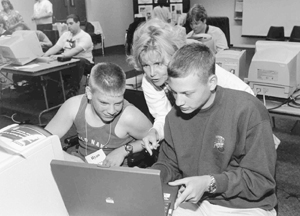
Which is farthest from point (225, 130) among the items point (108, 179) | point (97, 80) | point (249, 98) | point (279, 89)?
point (279, 89)

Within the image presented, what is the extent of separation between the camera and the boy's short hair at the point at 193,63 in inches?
41.3

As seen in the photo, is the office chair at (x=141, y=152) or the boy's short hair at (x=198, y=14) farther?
the boy's short hair at (x=198, y=14)

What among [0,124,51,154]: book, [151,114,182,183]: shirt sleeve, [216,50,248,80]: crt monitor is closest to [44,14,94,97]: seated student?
[216,50,248,80]: crt monitor

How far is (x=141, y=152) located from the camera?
1.50 m

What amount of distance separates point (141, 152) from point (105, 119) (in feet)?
0.82

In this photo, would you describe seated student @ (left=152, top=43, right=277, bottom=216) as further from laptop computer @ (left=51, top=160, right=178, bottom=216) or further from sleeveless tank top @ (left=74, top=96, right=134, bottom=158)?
sleeveless tank top @ (left=74, top=96, right=134, bottom=158)

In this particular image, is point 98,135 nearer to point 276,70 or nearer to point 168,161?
point 168,161

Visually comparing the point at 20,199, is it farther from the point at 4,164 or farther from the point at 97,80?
the point at 97,80

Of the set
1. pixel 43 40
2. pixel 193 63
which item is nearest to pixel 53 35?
pixel 43 40

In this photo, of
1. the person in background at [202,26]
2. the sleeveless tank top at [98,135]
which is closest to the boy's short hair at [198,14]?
the person in background at [202,26]

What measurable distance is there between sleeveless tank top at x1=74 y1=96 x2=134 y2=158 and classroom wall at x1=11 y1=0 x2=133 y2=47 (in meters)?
5.80

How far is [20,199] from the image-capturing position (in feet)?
2.58

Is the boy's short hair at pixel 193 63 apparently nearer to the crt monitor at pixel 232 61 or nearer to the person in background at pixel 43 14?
the crt monitor at pixel 232 61

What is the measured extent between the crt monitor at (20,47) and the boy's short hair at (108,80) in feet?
7.88
